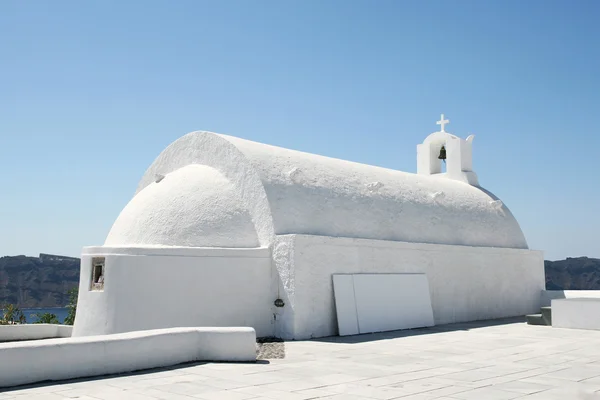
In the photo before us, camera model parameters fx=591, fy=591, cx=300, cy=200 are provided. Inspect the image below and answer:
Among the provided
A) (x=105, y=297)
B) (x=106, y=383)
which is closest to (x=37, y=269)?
(x=105, y=297)

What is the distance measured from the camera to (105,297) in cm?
1265

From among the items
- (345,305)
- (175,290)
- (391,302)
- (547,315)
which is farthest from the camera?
(547,315)

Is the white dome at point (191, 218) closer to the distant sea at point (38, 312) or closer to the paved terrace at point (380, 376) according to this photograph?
the paved terrace at point (380, 376)

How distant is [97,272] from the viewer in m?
13.2

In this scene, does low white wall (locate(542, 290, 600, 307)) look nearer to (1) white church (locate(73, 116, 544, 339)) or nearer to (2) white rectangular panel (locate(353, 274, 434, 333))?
(1) white church (locate(73, 116, 544, 339))

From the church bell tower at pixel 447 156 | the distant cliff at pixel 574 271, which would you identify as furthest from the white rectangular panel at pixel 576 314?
the distant cliff at pixel 574 271

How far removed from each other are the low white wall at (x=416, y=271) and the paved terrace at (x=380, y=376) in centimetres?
128

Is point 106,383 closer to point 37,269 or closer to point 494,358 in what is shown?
point 494,358

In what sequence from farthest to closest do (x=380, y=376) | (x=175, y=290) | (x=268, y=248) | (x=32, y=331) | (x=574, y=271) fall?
(x=574, y=271), (x=32, y=331), (x=268, y=248), (x=175, y=290), (x=380, y=376)

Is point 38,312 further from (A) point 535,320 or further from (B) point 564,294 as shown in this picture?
(B) point 564,294

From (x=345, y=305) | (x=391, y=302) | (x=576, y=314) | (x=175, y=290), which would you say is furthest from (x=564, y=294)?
(x=175, y=290)

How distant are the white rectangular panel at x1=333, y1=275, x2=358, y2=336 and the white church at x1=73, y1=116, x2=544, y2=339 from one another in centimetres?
7

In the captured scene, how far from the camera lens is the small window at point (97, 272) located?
12984 mm

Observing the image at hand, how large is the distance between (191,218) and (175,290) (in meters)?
2.05
